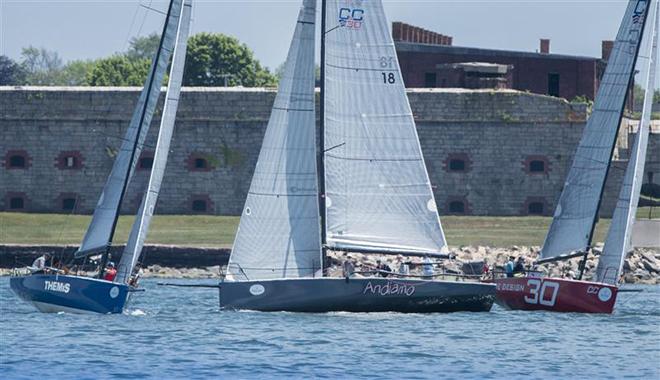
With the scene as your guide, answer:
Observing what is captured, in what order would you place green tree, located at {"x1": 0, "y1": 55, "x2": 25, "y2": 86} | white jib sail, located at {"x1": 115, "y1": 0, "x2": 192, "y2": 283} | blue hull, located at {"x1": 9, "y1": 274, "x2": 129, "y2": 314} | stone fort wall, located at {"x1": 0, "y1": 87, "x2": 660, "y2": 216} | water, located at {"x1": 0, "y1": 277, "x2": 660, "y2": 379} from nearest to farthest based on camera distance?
water, located at {"x1": 0, "y1": 277, "x2": 660, "y2": 379}, blue hull, located at {"x1": 9, "y1": 274, "x2": 129, "y2": 314}, white jib sail, located at {"x1": 115, "y1": 0, "x2": 192, "y2": 283}, stone fort wall, located at {"x1": 0, "y1": 87, "x2": 660, "y2": 216}, green tree, located at {"x1": 0, "y1": 55, "x2": 25, "y2": 86}

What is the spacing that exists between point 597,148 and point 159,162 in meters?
8.56

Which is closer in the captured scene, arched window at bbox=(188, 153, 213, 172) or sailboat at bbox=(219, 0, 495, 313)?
sailboat at bbox=(219, 0, 495, 313)

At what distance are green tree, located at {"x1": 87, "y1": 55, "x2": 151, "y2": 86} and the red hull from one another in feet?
176

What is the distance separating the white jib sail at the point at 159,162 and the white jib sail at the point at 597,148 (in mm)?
7870

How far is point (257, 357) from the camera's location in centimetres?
2722

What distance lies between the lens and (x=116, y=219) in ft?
110

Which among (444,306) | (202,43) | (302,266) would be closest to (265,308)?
(302,266)

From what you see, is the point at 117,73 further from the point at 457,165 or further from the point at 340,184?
the point at 340,184

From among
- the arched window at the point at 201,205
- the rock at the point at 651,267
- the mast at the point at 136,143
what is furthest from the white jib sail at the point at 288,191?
the arched window at the point at 201,205

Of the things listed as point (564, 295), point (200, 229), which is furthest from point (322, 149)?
point (200, 229)

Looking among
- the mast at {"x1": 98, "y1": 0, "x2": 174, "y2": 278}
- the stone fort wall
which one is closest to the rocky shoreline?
the stone fort wall

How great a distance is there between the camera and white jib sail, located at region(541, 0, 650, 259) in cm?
3616

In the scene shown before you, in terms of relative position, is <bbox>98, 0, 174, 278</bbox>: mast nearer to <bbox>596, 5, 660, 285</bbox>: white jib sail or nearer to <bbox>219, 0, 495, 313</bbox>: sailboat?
<bbox>219, 0, 495, 313</bbox>: sailboat

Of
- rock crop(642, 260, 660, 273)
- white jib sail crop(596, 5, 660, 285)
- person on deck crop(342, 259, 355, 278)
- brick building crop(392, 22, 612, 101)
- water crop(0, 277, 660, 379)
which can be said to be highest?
brick building crop(392, 22, 612, 101)
